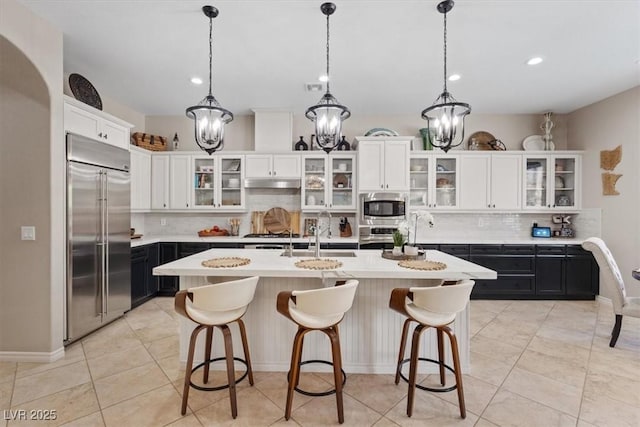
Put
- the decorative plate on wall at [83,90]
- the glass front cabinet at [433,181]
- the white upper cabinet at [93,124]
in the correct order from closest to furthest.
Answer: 1. the white upper cabinet at [93,124]
2. the decorative plate on wall at [83,90]
3. the glass front cabinet at [433,181]

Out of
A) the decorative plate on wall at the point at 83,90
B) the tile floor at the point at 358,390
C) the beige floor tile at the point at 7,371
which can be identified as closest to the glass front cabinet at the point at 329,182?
the tile floor at the point at 358,390

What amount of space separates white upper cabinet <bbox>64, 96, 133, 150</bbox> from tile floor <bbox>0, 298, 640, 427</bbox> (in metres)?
2.10

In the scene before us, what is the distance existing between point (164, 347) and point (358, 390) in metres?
1.92

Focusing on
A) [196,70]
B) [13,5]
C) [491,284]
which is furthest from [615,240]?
[13,5]

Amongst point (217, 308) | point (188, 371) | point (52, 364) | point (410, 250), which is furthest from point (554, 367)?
point (52, 364)

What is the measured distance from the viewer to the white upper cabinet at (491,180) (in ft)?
15.3

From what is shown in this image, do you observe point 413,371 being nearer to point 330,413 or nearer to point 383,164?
point 330,413

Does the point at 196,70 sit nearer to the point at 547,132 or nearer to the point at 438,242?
the point at 438,242

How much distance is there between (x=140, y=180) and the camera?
4.49 m

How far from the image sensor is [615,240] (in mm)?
4098

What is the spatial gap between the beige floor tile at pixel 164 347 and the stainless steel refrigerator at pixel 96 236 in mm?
726

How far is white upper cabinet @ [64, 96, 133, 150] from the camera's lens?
9.23ft

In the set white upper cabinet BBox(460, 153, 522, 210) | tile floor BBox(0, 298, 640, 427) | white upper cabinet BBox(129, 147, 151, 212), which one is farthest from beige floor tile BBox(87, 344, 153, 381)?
white upper cabinet BBox(460, 153, 522, 210)

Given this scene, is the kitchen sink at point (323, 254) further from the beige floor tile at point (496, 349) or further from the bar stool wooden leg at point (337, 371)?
the beige floor tile at point (496, 349)
